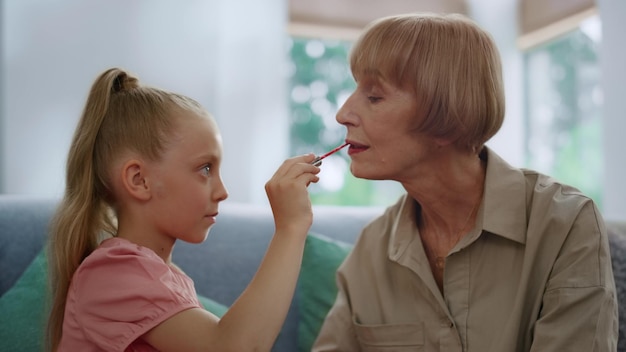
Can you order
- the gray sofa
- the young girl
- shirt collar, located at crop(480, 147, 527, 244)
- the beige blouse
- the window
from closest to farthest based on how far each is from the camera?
the young girl → the beige blouse → shirt collar, located at crop(480, 147, 527, 244) → the gray sofa → the window

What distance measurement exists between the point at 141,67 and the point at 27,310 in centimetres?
185

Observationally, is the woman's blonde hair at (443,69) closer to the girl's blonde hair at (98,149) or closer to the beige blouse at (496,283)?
the beige blouse at (496,283)

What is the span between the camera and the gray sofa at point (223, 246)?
6.28ft

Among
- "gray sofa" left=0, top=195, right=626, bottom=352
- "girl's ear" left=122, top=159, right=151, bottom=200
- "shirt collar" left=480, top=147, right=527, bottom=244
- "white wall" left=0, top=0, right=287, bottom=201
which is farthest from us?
"white wall" left=0, top=0, right=287, bottom=201

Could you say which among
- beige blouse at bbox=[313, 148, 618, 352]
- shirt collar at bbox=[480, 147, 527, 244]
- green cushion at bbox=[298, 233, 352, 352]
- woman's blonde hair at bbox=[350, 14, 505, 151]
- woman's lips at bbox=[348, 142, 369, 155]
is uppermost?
woman's blonde hair at bbox=[350, 14, 505, 151]

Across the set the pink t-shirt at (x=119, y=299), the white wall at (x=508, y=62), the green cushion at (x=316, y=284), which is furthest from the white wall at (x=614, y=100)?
the pink t-shirt at (x=119, y=299)

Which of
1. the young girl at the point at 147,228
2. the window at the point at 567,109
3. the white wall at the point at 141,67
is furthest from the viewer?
the window at the point at 567,109

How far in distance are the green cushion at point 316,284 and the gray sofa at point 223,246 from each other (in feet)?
0.22

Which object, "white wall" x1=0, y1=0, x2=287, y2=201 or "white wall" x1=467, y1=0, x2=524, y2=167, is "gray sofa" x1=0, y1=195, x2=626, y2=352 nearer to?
"white wall" x1=0, y1=0, x2=287, y2=201

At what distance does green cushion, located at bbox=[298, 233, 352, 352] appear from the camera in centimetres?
199

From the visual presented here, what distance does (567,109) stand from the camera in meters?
4.08

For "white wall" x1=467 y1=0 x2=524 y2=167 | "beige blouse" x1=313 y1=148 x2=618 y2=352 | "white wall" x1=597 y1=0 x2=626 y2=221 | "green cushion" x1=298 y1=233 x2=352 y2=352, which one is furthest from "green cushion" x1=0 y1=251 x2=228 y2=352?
"white wall" x1=467 y1=0 x2=524 y2=167

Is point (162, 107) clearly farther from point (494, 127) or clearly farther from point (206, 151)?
point (494, 127)

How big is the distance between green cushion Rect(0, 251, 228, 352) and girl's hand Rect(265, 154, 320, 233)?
69 centimetres
